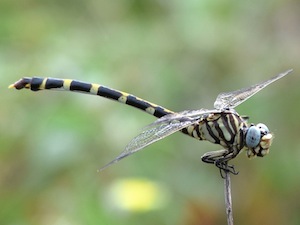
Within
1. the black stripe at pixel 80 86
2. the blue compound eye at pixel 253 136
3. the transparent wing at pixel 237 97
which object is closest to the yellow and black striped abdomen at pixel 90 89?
the black stripe at pixel 80 86

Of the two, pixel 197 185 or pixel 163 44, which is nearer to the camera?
pixel 197 185

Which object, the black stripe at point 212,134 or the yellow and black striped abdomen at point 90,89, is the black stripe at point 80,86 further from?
the black stripe at point 212,134

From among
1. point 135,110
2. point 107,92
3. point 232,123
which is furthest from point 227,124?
point 135,110

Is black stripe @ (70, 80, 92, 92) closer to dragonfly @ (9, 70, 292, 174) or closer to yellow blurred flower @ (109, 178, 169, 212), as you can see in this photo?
dragonfly @ (9, 70, 292, 174)

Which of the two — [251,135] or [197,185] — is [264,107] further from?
[251,135]

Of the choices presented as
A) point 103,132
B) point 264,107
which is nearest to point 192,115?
point 103,132

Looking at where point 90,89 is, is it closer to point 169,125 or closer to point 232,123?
point 169,125

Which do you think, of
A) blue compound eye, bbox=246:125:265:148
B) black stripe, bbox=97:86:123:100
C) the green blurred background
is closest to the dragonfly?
blue compound eye, bbox=246:125:265:148
